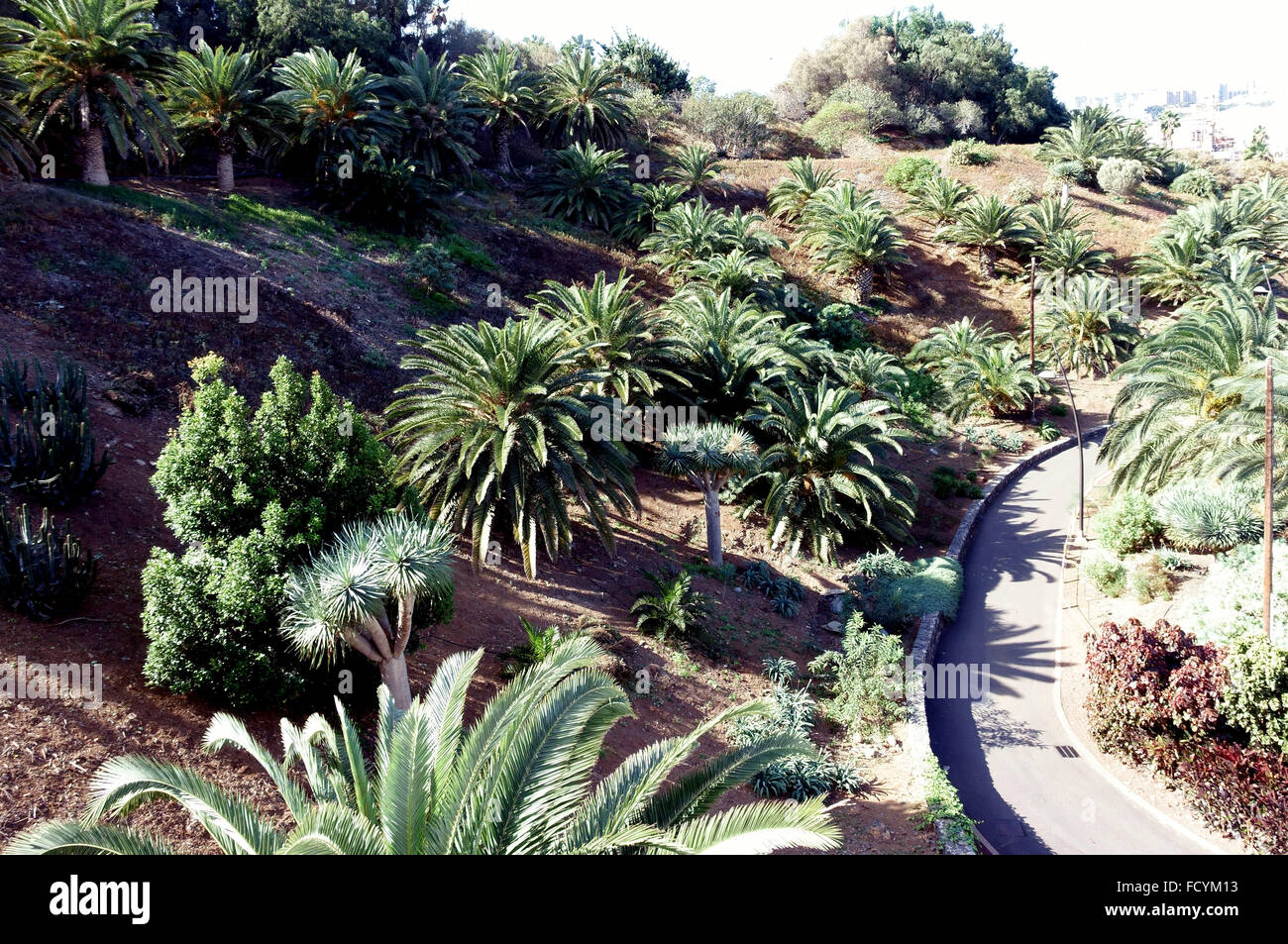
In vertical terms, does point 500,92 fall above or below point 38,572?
above

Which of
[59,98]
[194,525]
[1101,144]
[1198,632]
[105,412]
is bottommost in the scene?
[1198,632]

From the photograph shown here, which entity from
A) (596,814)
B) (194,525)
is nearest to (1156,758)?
(596,814)

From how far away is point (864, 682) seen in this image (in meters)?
13.5

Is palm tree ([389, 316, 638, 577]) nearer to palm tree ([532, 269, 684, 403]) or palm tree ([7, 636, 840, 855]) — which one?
palm tree ([532, 269, 684, 403])

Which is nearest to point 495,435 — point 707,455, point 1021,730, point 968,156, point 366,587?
point 707,455

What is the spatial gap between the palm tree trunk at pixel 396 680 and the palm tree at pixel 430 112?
72.3ft

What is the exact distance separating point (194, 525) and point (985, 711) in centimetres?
1237

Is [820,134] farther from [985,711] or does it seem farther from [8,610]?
[8,610]

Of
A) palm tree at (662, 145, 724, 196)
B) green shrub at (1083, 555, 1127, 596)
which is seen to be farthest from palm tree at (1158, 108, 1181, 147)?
green shrub at (1083, 555, 1127, 596)

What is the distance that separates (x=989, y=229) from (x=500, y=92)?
811 inches

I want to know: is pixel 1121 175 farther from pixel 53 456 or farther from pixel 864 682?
pixel 53 456

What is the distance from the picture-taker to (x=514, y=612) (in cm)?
1326

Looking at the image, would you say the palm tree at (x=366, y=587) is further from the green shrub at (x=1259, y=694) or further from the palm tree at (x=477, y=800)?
the green shrub at (x=1259, y=694)

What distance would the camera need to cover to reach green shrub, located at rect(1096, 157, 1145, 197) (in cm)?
4091
